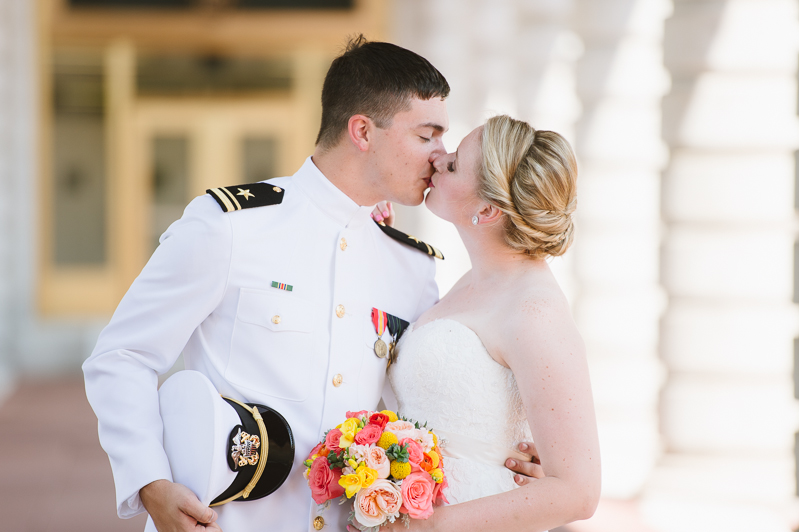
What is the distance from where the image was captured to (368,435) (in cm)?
168

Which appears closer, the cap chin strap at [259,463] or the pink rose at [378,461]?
the pink rose at [378,461]

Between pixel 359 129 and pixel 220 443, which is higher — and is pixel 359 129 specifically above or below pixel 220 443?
above

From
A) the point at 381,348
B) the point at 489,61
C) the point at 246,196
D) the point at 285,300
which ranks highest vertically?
the point at 489,61

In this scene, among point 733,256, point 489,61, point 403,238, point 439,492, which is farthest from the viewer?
point 489,61

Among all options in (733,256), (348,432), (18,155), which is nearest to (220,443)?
(348,432)

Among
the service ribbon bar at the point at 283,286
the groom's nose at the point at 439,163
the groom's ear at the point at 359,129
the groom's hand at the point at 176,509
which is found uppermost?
the groom's ear at the point at 359,129

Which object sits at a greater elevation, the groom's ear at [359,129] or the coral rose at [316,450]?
the groom's ear at [359,129]

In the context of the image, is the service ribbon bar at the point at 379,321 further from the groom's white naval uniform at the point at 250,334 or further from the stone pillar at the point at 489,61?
the stone pillar at the point at 489,61

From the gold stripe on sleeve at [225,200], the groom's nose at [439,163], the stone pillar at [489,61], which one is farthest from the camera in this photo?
the stone pillar at [489,61]

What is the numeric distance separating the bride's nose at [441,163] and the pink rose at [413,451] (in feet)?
2.67

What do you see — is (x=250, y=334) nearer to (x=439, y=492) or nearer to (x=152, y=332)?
(x=152, y=332)

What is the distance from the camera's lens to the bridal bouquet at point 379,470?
1.64 metres

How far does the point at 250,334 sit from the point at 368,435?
1.43ft

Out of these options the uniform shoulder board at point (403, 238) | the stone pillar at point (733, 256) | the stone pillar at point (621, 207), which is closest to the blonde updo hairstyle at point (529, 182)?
the uniform shoulder board at point (403, 238)
